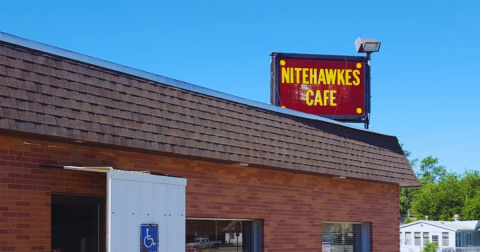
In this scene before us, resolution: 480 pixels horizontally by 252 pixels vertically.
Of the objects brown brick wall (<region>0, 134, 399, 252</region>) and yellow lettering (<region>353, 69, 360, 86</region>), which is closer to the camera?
brown brick wall (<region>0, 134, 399, 252</region>)

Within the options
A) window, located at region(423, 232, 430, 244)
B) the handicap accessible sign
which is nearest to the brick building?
the handicap accessible sign

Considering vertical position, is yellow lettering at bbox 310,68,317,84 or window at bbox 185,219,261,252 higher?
yellow lettering at bbox 310,68,317,84

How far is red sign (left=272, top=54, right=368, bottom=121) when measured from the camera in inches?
738

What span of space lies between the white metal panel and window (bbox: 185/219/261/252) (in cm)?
150

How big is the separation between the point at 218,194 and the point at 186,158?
105 cm

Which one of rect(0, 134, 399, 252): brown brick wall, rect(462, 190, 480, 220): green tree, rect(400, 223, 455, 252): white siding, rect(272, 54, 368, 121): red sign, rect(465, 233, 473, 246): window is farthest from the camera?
rect(462, 190, 480, 220): green tree

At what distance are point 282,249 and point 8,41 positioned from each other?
6252 mm

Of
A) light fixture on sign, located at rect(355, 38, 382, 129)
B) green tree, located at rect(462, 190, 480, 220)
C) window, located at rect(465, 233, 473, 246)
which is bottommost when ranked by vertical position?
window, located at rect(465, 233, 473, 246)

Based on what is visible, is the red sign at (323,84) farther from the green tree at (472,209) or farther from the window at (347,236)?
the green tree at (472,209)

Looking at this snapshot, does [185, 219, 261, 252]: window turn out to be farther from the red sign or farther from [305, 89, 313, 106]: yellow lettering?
[305, 89, 313, 106]: yellow lettering

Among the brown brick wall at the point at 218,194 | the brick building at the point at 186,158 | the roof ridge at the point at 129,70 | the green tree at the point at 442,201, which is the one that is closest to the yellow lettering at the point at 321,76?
the brick building at the point at 186,158

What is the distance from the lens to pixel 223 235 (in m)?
11.4

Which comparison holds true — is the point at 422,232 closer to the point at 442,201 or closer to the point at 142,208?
the point at 442,201

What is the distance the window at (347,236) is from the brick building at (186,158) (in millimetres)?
33
